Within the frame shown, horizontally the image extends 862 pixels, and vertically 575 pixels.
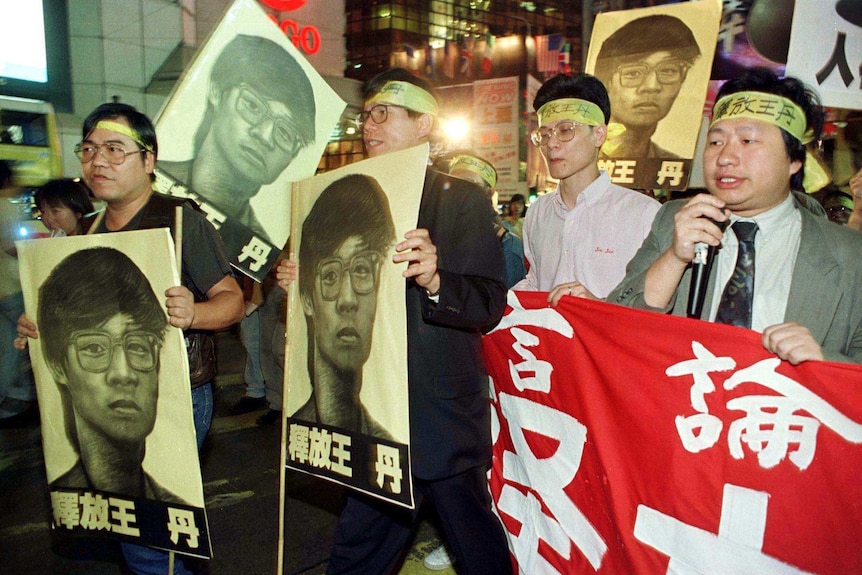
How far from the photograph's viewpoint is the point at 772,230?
2205 millimetres

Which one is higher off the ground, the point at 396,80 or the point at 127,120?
the point at 396,80

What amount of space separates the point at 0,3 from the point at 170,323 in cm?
959

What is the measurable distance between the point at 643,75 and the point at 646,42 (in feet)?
0.63

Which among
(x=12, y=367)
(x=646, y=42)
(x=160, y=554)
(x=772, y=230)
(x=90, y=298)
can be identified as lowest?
(x=12, y=367)

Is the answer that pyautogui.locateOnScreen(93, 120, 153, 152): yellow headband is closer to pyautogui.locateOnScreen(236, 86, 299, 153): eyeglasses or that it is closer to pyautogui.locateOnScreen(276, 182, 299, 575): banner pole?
pyautogui.locateOnScreen(236, 86, 299, 153): eyeglasses

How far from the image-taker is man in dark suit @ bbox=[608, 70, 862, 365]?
2.04 m

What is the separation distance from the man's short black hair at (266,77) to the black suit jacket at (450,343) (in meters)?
0.84

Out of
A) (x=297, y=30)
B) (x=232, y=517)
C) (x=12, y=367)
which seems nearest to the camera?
(x=232, y=517)

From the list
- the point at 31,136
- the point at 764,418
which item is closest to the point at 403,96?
the point at 764,418

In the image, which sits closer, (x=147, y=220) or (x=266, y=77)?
(x=147, y=220)

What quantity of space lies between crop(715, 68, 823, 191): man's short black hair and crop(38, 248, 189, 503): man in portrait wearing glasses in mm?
2145

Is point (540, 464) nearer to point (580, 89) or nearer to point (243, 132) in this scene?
point (580, 89)

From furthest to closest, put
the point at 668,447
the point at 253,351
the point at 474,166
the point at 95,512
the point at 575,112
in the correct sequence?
the point at 253,351, the point at 474,166, the point at 575,112, the point at 95,512, the point at 668,447

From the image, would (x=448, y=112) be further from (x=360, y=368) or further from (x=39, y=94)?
(x=360, y=368)
